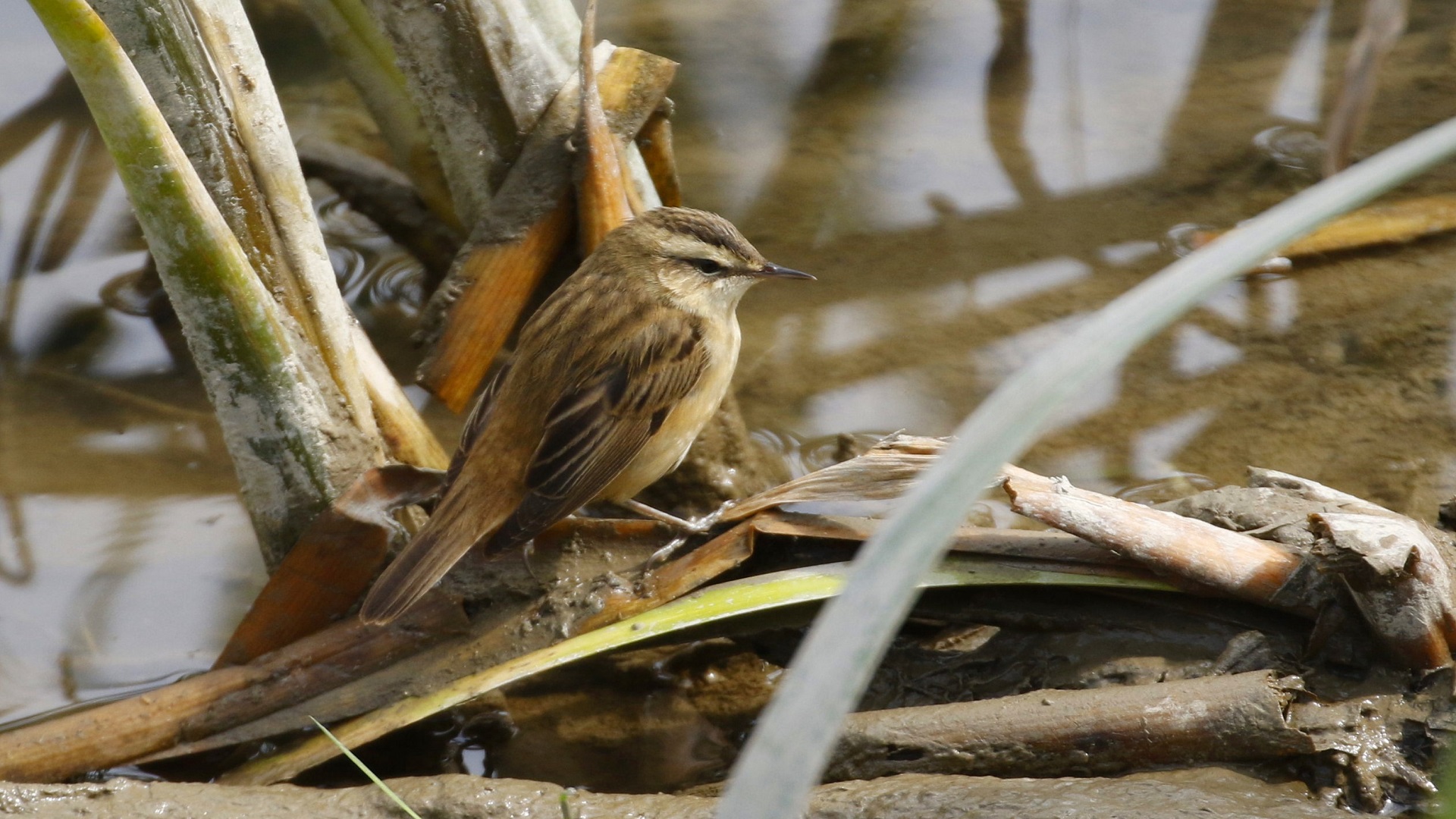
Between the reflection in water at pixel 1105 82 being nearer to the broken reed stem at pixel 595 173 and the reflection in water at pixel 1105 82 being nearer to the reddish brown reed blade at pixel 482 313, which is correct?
the broken reed stem at pixel 595 173

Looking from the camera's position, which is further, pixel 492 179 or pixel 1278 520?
pixel 492 179

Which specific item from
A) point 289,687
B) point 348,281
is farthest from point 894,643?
point 348,281

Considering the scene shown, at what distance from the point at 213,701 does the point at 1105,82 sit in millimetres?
5536

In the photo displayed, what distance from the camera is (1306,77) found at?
6621 millimetres

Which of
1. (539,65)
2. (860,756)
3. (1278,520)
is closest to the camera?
(860,756)

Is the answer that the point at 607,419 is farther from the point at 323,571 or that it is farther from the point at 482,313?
the point at 323,571

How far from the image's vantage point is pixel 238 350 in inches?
134

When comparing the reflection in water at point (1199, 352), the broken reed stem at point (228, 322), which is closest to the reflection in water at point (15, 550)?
the broken reed stem at point (228, 322)

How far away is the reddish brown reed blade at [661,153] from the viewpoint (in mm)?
4605

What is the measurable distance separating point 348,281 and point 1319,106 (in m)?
4.98

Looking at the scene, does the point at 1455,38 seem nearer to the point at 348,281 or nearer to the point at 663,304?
the point at 663,304

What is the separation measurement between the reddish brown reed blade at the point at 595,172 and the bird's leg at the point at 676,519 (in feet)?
3.07

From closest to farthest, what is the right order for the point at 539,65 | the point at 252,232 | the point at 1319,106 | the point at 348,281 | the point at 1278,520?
the point at 1278,520 → the point at 252,232 → the point at 539,65 → the point at 348,281 → the point at 1319,106

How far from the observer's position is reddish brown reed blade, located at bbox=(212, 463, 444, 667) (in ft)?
11.7
